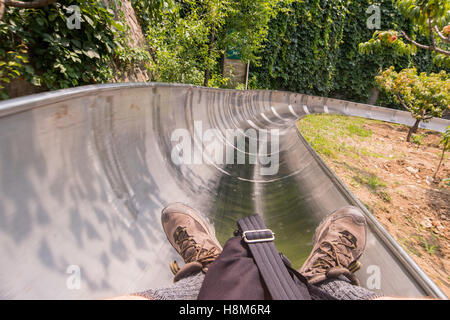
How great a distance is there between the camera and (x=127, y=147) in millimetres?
1627

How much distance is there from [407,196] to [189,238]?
2.95 metres

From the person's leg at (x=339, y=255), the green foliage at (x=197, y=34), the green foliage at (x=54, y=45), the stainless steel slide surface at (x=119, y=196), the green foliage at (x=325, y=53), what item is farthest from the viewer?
the green foliage at (x=325, y=53)

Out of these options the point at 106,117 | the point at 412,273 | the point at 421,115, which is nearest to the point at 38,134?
the point at 106,117

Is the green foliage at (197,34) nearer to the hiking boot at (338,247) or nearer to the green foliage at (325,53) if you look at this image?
the hiking boot at (338,247)

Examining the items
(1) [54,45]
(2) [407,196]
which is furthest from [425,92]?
(1) [54,45]

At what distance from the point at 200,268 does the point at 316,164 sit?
1588 millimetres

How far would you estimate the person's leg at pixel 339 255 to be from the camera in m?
1.01

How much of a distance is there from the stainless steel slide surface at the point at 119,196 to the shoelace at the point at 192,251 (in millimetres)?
136

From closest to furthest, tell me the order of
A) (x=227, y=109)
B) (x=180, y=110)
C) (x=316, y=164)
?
(x=316, y=164) → (x=180, y=110) → (x=227, y=109)

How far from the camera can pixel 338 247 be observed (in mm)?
1314

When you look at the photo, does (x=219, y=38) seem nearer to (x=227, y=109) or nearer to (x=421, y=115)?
(x=227, y=109)

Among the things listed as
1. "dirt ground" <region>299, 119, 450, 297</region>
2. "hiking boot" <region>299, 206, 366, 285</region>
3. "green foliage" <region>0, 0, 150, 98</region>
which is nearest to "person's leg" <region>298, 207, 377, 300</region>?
"hiking boot" <region>299, 206, 366, 285</region>

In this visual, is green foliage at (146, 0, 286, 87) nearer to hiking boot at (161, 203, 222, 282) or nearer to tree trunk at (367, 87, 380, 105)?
hiking boot at (161, 203, 222, 282)

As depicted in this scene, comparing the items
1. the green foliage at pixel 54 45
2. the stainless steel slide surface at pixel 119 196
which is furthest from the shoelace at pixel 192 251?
the green foliage at pixel 54 45
